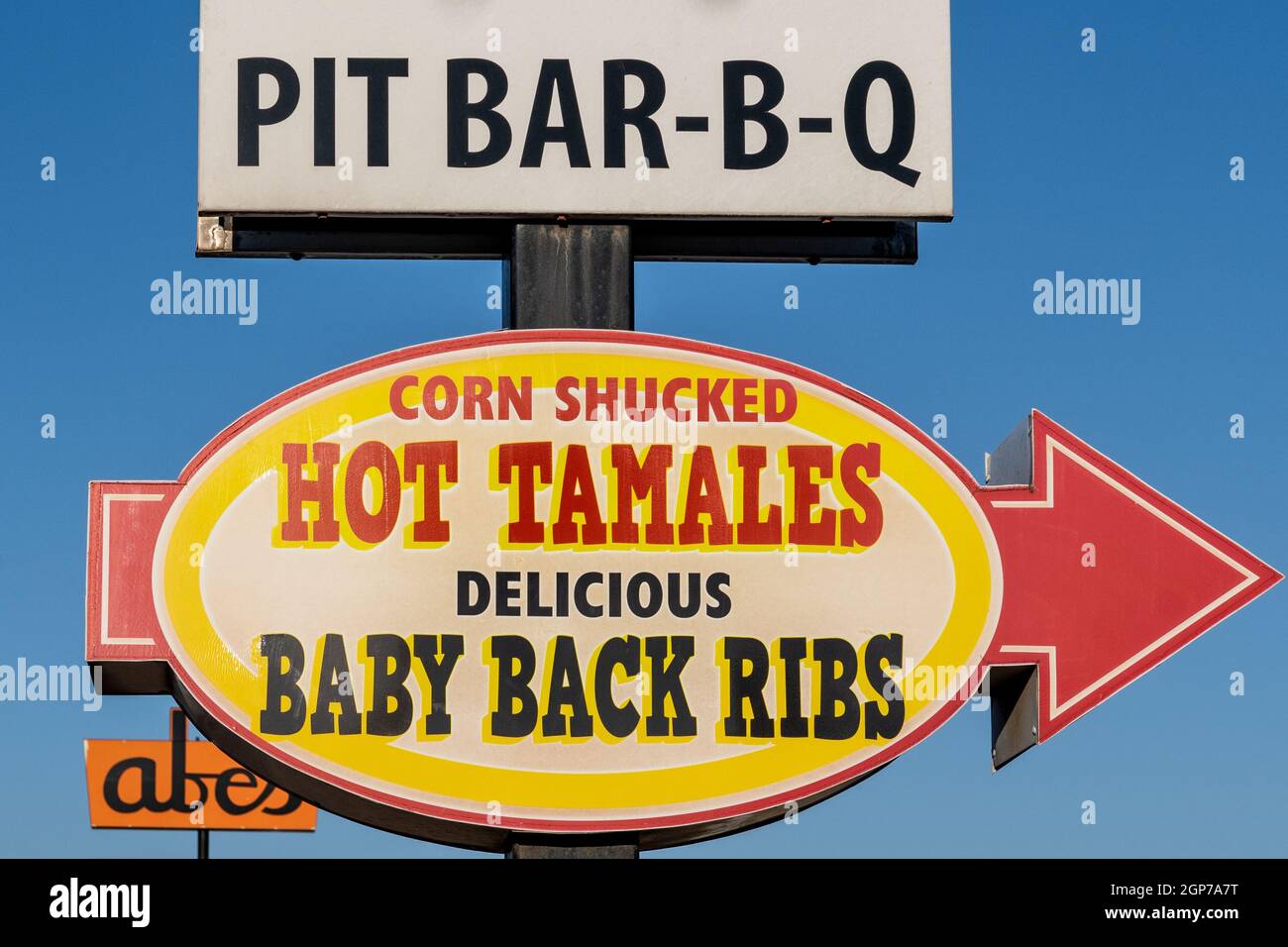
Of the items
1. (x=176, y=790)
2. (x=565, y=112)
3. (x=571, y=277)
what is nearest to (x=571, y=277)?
(x=571, y=277)

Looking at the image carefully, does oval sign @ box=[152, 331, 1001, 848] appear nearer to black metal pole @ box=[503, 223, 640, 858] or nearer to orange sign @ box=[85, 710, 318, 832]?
black metal pole @ box=[503, 223, 640, 858]

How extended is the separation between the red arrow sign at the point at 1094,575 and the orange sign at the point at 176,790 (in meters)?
12.0

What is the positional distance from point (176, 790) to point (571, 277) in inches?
453

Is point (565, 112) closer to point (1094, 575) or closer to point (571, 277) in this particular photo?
point (571, 277)

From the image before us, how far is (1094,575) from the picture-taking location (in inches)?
462

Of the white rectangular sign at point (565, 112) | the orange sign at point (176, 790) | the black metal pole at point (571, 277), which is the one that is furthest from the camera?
the orange sign at point (176, 790)

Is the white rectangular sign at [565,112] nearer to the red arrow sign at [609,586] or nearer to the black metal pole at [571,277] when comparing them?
the black metal pole at [571,277]

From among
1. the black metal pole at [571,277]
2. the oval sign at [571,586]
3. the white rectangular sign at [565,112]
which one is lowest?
the oval sign at [571,586]

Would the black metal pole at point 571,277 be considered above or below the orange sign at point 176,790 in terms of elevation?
above

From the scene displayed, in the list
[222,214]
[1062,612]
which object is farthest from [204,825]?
[1062,612]

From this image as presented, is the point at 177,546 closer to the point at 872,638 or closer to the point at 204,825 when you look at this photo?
the point at 872,638

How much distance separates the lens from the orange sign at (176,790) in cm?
2236

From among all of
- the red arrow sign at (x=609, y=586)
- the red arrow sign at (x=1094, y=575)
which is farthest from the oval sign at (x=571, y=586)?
the red arrow sign at (x=1094, y=575)

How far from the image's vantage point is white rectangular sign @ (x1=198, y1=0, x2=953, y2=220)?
12.4m
